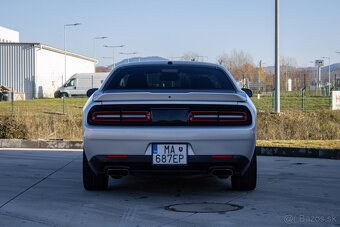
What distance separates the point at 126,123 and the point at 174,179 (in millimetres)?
2201

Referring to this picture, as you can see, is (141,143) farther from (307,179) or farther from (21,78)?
(21,78)

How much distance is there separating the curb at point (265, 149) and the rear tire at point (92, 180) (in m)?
4.74

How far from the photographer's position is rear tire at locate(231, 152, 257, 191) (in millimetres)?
6605

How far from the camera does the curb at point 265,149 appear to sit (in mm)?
11102

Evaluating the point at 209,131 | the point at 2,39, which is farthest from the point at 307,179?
the point at 2,39

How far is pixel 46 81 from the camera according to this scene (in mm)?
57531

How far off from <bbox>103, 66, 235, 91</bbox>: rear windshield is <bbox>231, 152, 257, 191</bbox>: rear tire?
3.47ft

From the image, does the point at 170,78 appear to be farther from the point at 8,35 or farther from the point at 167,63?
the point at 8,35

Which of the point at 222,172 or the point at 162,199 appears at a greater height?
the point at 222,172

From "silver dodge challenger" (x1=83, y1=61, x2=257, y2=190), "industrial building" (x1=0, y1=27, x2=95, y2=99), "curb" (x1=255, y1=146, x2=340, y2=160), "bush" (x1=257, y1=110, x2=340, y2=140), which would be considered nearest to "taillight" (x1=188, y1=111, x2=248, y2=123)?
"silver dodge challenger" (x1=83, y1=61, x2=257, y2=190)

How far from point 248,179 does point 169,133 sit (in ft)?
4.59

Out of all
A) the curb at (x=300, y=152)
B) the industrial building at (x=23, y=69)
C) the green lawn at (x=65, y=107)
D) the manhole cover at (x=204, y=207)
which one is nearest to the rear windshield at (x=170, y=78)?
the manhole cover at (x=204, y=207)

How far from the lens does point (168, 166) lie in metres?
5.91

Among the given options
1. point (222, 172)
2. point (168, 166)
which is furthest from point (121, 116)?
point (222, 172)
